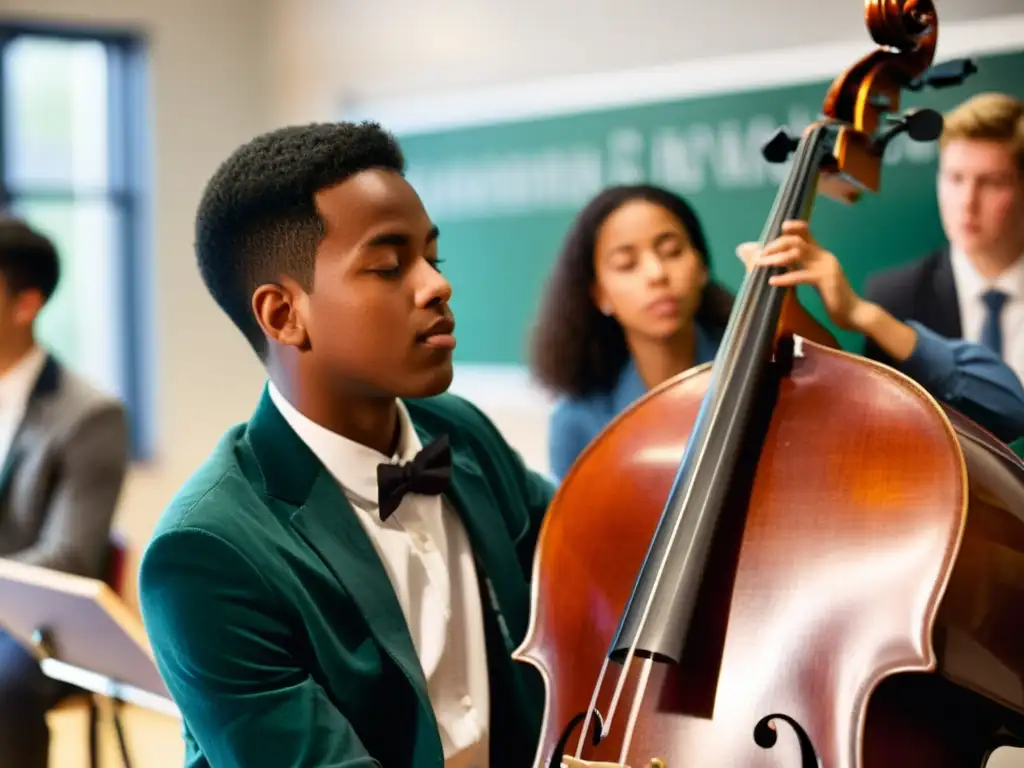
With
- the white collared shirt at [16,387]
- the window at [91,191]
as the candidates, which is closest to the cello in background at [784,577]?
the white collared shirt at [16,387]

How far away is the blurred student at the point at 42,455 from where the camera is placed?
248 cm

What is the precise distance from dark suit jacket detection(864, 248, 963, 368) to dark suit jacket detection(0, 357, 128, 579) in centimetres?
161

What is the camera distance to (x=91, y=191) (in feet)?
14.9

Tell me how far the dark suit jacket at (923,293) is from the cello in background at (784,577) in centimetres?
97

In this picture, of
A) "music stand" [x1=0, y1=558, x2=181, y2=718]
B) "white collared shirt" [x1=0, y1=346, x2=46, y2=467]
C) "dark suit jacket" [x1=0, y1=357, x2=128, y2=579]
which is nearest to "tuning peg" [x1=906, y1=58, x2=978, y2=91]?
"music stand" [x1=0, y1=558, x2=181, y2=718]

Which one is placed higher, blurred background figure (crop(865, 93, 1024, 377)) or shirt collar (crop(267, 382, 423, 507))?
blurred background figure (crop(865, 93, 1024, 377))

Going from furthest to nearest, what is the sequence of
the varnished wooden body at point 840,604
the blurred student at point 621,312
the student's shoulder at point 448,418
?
the blurred student at point 621,312 → the student's shoulder at point 448,418 → the varnished wooden body at point 840,604

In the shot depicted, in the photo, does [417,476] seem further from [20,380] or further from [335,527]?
[20,380]

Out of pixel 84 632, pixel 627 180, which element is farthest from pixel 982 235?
pixel 84 632

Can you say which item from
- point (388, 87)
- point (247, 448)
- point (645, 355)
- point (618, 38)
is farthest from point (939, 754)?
point (388, 87)

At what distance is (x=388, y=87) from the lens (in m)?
4.01

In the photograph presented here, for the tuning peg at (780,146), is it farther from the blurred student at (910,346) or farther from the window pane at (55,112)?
the window pane at (55,112)

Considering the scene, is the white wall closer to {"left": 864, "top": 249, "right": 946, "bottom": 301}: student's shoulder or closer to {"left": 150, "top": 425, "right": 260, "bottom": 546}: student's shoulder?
{"left": 864, "top": 249, "right": 946, "bottom": 301}: student's shoulder

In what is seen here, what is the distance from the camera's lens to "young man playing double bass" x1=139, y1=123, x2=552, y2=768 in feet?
3.72
